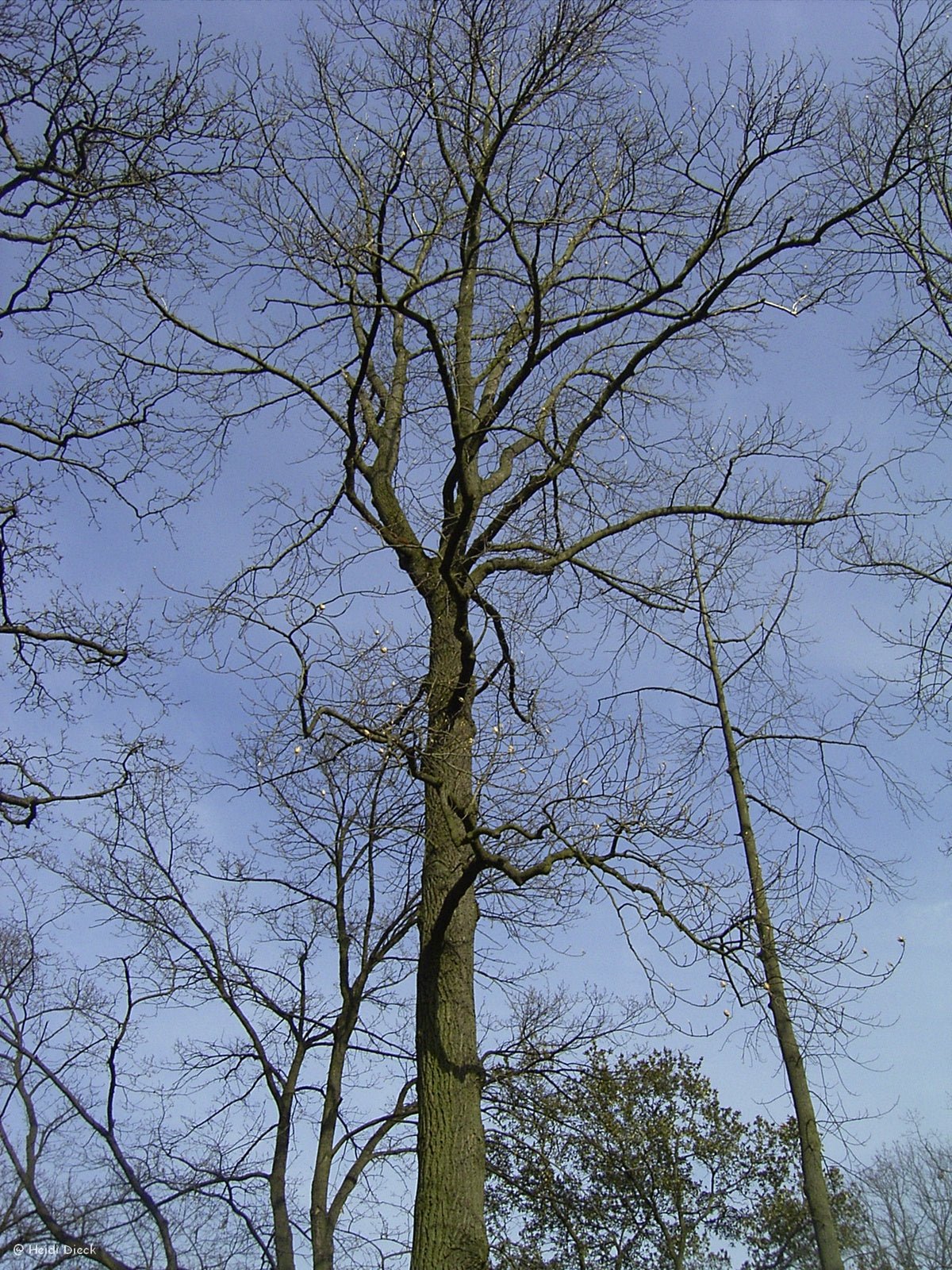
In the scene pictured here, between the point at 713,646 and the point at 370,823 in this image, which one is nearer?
the point at 370,823

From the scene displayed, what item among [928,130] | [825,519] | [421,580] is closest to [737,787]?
[825,519]

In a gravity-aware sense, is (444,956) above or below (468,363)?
below

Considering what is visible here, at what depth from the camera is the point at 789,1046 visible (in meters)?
6.54

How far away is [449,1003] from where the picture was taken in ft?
18.7

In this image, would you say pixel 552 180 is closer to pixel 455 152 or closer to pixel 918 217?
pixel 455 152

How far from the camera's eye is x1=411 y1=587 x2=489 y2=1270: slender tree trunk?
5.14m

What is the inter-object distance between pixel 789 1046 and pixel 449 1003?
2.34 m

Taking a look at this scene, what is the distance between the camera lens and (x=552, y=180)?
586cm

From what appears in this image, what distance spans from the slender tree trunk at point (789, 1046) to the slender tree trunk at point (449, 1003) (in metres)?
1.60

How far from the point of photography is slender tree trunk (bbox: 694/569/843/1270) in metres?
5.44

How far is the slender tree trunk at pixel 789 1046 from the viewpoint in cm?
544

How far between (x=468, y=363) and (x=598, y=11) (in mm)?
2313

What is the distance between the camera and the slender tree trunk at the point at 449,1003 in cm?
514

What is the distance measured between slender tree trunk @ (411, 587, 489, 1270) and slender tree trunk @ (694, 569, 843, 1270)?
160 cm
